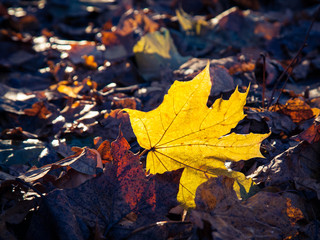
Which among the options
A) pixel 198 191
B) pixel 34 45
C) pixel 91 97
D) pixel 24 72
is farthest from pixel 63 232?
pixel 34 45

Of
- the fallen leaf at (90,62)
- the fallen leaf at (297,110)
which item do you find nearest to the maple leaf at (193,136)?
the fallen leaf at (297,110)

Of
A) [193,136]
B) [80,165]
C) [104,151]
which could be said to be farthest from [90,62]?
[193,136]

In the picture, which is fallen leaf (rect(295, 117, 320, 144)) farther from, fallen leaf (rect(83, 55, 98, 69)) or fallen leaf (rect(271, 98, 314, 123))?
fallen leaf (rect(83, 55, 98, 69))

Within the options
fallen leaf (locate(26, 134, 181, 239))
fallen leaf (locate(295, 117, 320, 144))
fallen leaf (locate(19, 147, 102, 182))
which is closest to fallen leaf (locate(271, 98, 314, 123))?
fallen leaf (locate(295, 117, 320, 144))

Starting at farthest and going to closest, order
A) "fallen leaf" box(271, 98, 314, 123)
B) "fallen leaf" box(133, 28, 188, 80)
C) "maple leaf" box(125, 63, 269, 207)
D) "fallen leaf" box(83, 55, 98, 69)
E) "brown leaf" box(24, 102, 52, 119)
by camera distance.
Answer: "fallen leaf" box(83, 55, 98, 69) < "fallen leaf" box(133, 28, 188, 80) < "brown leaf" box(24, 102, 52, 119) < "fallen leaf" box(271, 98, 314, 123) < "maple leaf" box(125, 63, 269, 207)

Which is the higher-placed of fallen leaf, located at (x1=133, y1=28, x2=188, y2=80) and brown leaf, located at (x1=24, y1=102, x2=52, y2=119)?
fallen leaf, located at (x1=133, y1=28, x2=188, y2=80)

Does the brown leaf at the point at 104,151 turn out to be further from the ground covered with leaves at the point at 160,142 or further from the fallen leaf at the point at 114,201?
the fallen leaf at the point at 114,201

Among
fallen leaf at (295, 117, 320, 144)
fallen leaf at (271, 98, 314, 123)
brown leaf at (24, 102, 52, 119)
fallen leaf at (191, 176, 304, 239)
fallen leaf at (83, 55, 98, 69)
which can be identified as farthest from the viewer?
fallen leaf at (83, 55, 98, 69)

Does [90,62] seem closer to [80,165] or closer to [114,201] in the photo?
[80,165]
